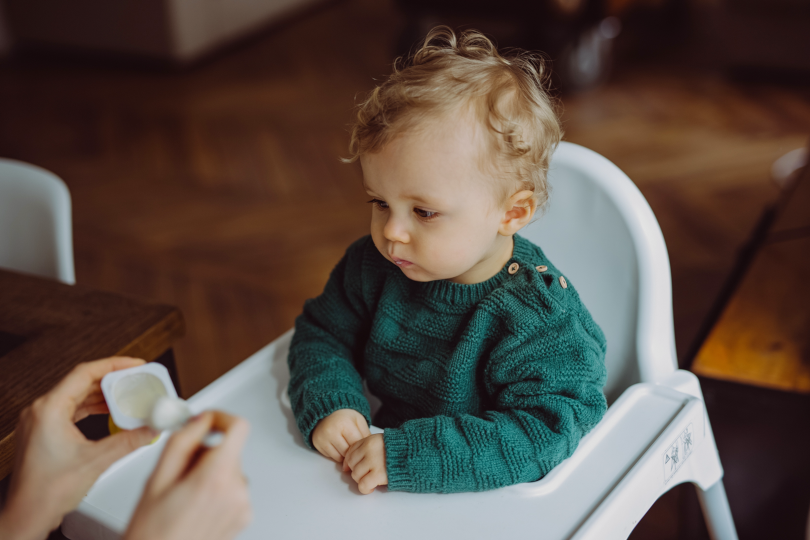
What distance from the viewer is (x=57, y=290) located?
0.86 m

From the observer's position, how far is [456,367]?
2.46ft

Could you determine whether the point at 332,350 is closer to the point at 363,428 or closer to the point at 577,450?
the point at 363,428

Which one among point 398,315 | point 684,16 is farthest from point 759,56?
point 398,315

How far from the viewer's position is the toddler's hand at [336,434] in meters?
0.73

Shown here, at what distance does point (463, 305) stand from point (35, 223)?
2.37 feet

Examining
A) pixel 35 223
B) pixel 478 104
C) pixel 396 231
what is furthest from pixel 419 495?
pixel 35 223

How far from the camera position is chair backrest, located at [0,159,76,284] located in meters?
1.07

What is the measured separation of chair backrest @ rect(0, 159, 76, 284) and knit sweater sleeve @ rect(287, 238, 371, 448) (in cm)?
42

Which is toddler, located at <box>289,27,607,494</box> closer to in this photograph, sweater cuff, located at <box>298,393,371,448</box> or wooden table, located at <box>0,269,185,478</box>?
sweater cuff, located at <box>298,393,371,448</box>

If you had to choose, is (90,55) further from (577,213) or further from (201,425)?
(201,425)

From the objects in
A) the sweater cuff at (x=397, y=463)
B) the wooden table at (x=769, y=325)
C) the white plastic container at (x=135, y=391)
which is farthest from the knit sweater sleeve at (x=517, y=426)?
the wooden table at (x=769, y=325)

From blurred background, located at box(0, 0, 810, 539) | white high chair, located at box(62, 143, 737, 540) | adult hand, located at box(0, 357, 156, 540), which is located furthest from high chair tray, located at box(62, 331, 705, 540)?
blurred background, located at box(0, 0, 810, 539)

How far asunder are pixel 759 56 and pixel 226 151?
2490 mm

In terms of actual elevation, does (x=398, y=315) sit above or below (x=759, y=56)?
above
